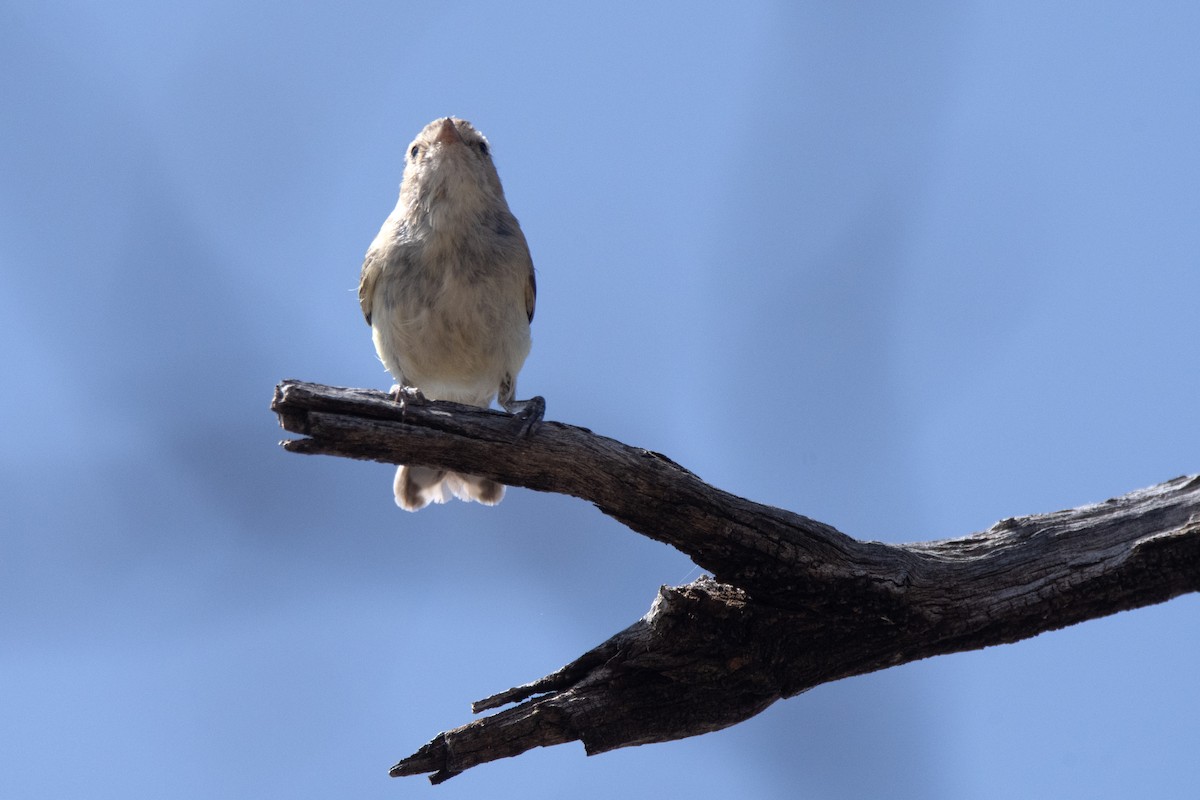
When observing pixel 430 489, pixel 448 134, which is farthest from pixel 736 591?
pixel 448 134

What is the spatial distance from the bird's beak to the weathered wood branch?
2.52 m

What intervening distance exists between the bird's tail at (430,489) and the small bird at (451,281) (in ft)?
0.09

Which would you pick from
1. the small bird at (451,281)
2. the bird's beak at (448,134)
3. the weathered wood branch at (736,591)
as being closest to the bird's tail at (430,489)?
the small bird at (451,281)

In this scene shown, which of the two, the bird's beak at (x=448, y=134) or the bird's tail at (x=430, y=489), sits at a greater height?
the bird's beak at (x=448, y=134)

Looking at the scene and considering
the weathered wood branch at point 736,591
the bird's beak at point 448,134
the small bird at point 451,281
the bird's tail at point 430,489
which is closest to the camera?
the weathered wood branch at point 736,591

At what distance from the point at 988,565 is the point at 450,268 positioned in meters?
2.97

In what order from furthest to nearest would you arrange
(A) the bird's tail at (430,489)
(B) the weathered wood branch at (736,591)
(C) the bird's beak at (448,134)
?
(A) the bird's tail at (430,489) < (C) the bird's beak at (448,134) < (B) the weathered wood branch at (736,591)

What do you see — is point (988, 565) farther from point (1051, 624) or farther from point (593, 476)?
point (593, 476)

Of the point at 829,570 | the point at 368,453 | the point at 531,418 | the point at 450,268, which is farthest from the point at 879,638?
the point at 450,268

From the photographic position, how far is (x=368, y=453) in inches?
135

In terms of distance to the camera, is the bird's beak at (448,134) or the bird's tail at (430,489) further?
the bird's tail at (430,489)

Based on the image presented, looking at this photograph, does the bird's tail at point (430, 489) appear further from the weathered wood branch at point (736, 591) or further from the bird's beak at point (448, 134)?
the weathered wood branch at point (736, 591)

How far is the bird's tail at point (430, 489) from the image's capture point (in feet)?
20.0

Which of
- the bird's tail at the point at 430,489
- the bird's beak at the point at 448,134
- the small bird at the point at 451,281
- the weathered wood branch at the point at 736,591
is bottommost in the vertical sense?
the weathered wood branch at the point at 736,591
